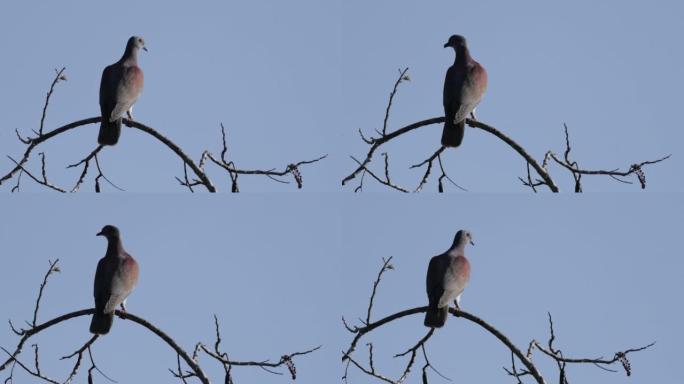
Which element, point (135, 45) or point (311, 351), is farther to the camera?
point (135, 45)

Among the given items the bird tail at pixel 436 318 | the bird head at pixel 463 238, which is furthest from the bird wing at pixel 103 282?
the bird head at pixel 463 238

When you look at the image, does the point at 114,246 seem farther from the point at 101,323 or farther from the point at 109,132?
the point at 109,132

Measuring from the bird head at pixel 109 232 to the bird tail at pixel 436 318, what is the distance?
7.38 ft

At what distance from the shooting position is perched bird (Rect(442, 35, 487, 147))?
19.6ft

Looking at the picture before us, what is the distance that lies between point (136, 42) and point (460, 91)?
2.17m

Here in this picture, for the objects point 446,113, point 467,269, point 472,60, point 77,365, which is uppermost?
point 472,60

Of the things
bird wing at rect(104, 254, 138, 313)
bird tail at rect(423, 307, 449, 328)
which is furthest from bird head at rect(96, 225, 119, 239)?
bird tail at rect(423, 307, 449, 328)

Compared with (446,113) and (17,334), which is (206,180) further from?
(446,113)

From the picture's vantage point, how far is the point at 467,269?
675cm

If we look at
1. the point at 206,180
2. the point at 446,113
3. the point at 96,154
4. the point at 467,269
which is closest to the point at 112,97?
the point at 96,154

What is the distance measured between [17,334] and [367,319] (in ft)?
5.22

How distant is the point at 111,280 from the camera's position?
6.63m

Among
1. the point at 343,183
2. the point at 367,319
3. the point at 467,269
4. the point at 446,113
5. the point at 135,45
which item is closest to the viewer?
the point at 367,319

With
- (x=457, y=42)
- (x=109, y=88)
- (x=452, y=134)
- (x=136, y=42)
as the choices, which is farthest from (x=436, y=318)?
(x=136, y=42)
